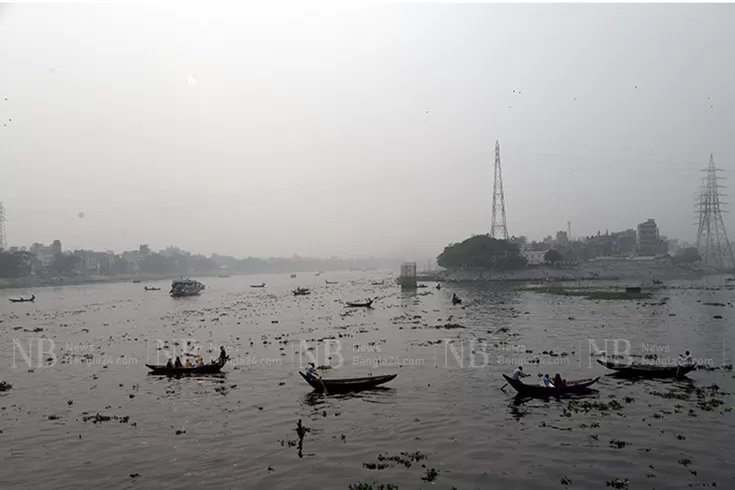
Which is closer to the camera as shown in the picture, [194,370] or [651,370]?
[651,370]

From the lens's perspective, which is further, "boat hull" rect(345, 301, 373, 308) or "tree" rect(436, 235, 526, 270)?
"tree" rect(436, 235, 526, 270)

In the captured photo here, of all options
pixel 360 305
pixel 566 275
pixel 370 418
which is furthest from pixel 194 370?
pixel 566 275

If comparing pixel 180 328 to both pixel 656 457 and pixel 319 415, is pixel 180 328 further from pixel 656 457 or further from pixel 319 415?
pixel 656 457

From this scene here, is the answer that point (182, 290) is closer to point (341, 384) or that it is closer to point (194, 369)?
point (194, 369)

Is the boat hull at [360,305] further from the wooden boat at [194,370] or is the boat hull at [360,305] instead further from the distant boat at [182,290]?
the distant boat at [182,290]

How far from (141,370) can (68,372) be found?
243 inches

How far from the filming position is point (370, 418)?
1089 inches

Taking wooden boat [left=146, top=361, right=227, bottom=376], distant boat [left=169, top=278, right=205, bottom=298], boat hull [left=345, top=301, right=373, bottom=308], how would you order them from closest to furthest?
wooden boat [left=146, top=361, right=227, bottom=376]
boat hull [left=345, top=301, right=373, bottom=308]
distant boat [left=169, top=278, right=205, bottom=298]

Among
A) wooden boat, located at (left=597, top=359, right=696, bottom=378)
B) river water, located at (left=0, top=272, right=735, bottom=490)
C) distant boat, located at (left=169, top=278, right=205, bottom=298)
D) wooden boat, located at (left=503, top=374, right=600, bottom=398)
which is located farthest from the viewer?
distant boat, located at (left=169, top=278, right=205, bottom=298)

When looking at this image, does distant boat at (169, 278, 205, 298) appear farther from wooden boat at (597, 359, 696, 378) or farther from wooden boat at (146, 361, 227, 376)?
wooden boat at (597, 359, 696, 378)

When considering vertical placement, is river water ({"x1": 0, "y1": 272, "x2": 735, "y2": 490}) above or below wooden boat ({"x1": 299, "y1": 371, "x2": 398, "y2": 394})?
below

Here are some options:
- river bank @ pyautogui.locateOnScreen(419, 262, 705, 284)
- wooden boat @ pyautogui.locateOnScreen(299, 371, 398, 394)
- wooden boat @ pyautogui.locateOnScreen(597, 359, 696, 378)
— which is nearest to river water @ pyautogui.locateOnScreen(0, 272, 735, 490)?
wooden boat @ pyautogui.locateOnScreen(299, 371, 398, 394)

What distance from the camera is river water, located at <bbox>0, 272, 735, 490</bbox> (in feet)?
67.5

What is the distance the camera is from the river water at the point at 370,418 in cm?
2056
